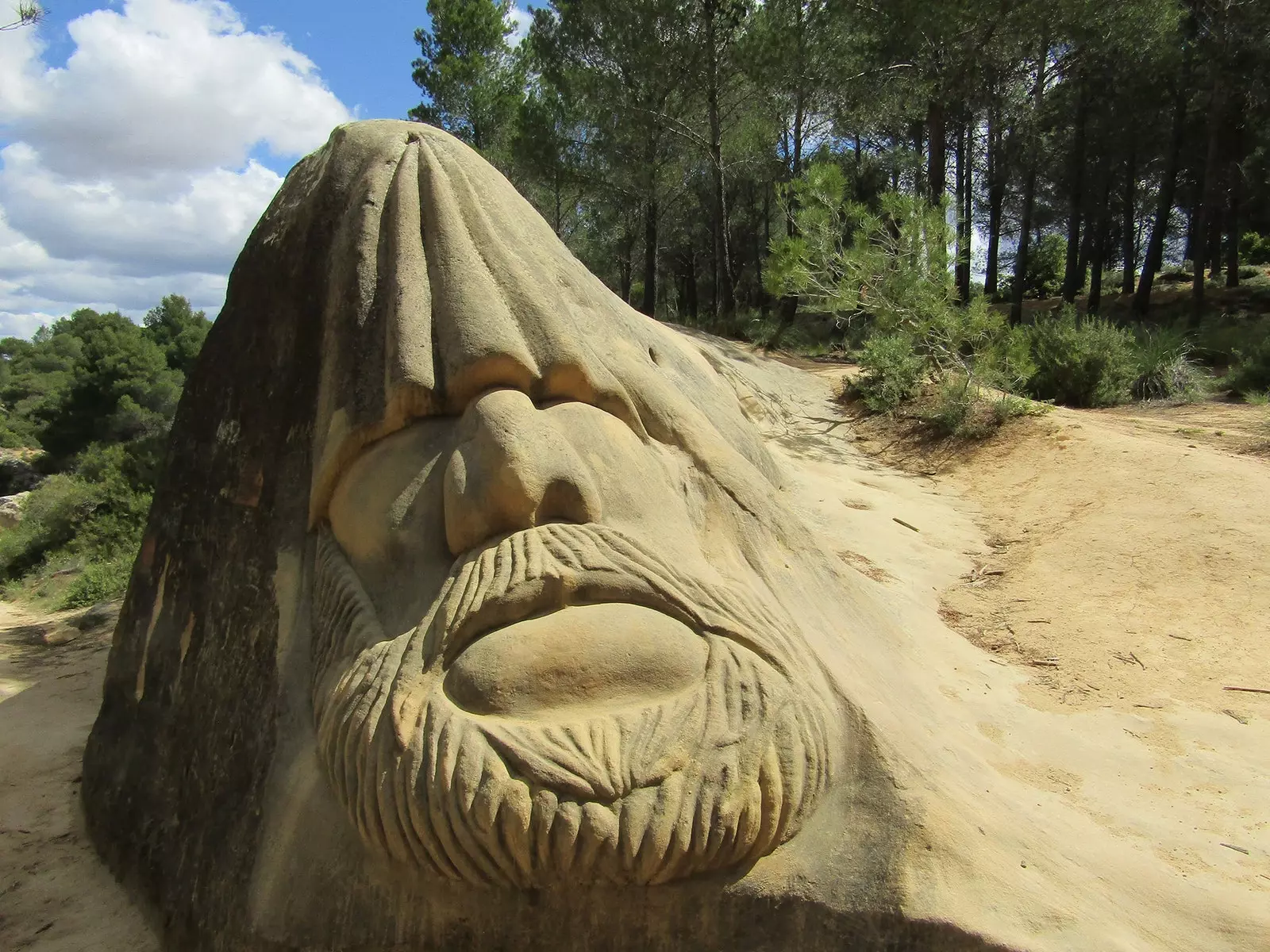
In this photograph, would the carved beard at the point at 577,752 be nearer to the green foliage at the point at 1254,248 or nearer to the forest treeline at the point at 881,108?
the forest treeline at the point at 881,108

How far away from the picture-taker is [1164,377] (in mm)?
8766

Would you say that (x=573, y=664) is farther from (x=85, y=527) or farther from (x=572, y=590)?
(x=85, y=527)

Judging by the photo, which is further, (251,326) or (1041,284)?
(1041,284)

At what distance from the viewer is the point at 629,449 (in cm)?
232

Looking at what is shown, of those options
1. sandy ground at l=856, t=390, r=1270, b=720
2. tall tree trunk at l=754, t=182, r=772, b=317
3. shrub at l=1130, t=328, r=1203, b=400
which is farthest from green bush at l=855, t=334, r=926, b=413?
tall tree trunk at l=754, t=182, r=772, b=317

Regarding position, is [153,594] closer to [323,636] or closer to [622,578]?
[323,636]

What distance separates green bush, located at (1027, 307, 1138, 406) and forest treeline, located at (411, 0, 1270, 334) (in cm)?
176

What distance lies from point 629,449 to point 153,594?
1624 mm

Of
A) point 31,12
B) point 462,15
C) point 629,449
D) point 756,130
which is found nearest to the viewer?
point 629,449

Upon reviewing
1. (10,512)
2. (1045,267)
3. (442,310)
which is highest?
(1045,267)

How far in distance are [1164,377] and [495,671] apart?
916 cm

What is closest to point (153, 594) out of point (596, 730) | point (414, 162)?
point (414, 162)

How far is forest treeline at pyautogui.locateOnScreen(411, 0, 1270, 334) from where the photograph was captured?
41.0 feet

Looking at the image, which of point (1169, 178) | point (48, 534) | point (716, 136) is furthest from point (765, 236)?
point (48, 534)
